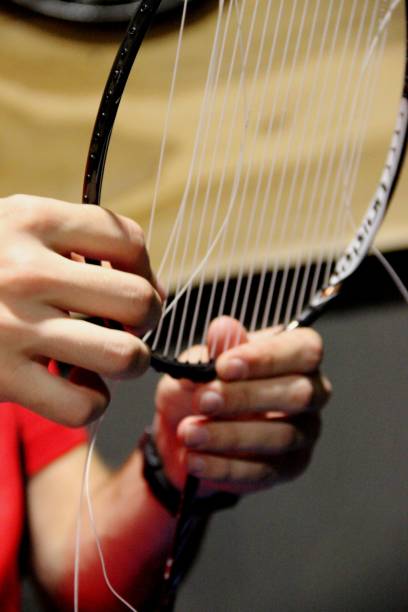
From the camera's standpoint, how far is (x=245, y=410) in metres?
0.47

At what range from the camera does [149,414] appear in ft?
1.87

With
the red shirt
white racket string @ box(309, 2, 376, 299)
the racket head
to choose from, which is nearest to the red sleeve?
the red shirt

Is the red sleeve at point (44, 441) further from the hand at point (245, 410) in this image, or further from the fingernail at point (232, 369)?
the fingernail at point (232, 369)

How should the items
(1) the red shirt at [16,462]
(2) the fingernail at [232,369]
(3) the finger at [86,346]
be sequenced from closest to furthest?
1. (3) the finger at [86,346]
2. (2) the fingernail at [232,369]
3. (1) the red shirt at [16,462]

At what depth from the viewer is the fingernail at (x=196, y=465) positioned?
1.53 ft

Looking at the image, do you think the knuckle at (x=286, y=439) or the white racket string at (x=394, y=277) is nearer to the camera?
the knuckle at (x=286, y=439)

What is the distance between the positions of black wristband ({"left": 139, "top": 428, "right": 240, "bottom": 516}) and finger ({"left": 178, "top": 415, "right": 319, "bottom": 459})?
5cm

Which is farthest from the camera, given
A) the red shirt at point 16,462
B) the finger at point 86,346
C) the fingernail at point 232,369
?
Answer: the red shirt at point 16,462

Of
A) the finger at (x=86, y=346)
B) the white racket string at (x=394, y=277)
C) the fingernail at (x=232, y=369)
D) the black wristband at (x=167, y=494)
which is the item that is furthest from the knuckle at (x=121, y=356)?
the white racket string at (x=394, y=277)

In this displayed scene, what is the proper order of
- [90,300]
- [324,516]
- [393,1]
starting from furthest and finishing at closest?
[324,516]
[393,1]
[90,300]

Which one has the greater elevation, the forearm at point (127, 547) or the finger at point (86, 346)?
the finger at point (86, 346)

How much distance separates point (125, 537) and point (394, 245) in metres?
0.33

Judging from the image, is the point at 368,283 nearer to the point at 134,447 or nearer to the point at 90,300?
the point at 134,447

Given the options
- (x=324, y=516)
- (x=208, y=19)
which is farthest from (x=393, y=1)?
(x=324, y=516)
